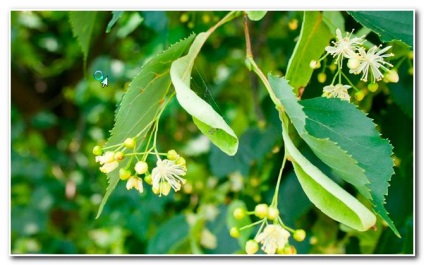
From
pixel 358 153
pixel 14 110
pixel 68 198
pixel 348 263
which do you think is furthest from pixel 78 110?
pixel 358 153

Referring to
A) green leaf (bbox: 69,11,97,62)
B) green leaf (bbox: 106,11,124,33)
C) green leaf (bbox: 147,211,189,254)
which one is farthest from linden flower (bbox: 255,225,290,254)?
green leaf (bbox: 147,211,189,254)

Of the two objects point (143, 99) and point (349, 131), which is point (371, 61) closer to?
point (349, 131)

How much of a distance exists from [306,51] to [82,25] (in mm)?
482

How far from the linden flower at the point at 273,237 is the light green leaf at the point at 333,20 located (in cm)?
34

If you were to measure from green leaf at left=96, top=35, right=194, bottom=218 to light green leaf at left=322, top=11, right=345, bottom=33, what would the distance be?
0.23 metres

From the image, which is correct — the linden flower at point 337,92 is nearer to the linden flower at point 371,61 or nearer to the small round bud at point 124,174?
A: the linden flower at point 371,61

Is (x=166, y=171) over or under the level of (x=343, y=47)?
under

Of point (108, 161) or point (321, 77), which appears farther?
point (321, 77)

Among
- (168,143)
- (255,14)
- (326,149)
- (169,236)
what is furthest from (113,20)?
(168,143)

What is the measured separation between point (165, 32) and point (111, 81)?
70 cm

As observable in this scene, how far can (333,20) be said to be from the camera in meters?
0.99

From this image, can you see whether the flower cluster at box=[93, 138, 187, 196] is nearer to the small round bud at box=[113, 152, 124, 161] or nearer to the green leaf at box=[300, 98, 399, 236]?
the small round bud at box=[113, 152, 124, 161]
